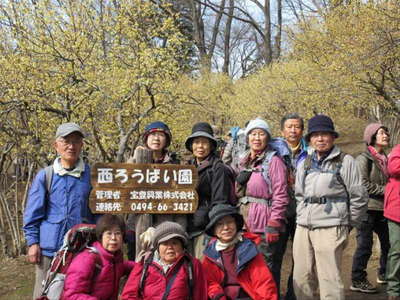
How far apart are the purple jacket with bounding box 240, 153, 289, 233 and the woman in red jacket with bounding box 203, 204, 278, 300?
0.35 m

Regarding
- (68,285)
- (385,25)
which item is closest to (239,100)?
(385,25)

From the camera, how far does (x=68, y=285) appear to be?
288cm

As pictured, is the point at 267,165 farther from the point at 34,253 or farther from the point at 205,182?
the point at 34,253

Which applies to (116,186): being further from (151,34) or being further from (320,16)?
(320,16)

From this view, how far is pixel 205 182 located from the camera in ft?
11.9

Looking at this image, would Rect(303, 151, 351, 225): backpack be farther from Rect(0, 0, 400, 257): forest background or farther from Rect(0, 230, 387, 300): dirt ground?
Rect(0, 0, 400, 257): forest background

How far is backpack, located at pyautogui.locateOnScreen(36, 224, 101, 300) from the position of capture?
2.90m

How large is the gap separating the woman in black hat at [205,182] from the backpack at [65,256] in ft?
2.96

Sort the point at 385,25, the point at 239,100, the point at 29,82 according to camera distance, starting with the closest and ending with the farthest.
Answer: the point at 29,82 < the point at 385,25 < the point at 239,100

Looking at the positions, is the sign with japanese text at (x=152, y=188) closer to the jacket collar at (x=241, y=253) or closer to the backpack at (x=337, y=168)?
the jacket collar at (x=241, y=253)

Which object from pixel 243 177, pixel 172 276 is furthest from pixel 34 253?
pixel 243 177

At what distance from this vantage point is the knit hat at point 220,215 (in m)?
3.20

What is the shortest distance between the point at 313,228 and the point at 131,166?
1.68 metres

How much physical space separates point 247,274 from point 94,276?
1156mm
